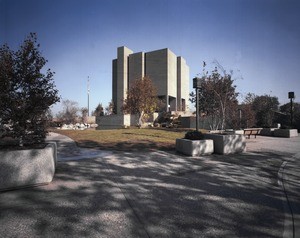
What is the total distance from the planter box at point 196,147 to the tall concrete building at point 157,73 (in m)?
37.0

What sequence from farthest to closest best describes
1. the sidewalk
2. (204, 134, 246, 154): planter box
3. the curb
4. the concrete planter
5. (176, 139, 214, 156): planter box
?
(204, 134, 246, 154): planter box, (176, 139, 214, 156): planter box, the sidewalk, the concrete planter, the curb

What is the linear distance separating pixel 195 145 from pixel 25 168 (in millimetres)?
6016

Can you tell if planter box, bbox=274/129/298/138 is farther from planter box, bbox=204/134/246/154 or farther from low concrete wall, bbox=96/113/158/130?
low concrete wall, bbox=96/113/158/130

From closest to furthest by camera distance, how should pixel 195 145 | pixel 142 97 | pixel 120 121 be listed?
pixel 195 145 < pixel 142 97 < pixel 120 121

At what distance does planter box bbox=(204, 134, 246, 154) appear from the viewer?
327 inches

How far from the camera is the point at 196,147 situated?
7941 millimetres

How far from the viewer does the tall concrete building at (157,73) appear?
47219 millimetres

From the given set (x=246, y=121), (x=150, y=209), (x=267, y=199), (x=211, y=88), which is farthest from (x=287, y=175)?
(x=246, y=121)

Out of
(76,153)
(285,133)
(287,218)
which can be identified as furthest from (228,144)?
(285,133)

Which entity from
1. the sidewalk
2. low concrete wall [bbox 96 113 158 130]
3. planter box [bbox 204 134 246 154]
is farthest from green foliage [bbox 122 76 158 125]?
planter box [bbox 204 134 246 154]

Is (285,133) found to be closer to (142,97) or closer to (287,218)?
(142,97)

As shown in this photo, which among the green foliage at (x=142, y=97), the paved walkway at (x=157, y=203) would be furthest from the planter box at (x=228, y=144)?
the green foliage at (x=142, y=97)

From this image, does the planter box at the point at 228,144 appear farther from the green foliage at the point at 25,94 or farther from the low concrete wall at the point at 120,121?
the low concrete wall at the point at 120,121

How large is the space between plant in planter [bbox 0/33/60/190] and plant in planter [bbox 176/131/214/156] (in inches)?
206
